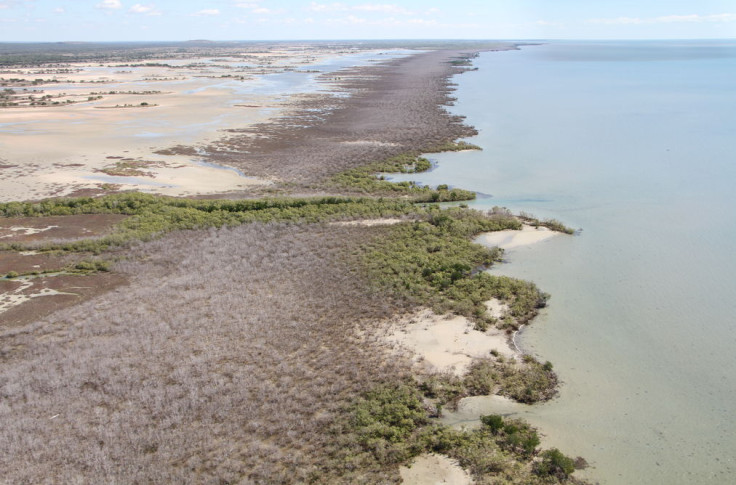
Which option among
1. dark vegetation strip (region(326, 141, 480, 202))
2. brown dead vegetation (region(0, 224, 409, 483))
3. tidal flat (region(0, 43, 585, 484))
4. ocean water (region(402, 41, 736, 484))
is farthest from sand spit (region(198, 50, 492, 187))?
brown dead vegetation (region(0, 224, 409, 483))

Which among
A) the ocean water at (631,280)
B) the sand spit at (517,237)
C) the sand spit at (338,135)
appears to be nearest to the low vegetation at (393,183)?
the sand spit at (338,135)

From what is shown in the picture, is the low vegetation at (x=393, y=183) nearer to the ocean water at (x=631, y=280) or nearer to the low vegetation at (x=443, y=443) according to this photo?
the ocean water at (x=631, y=280)

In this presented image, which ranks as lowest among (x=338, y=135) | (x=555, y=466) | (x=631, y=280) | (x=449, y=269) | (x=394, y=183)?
(x=555, y=466)

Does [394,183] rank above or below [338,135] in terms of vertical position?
below

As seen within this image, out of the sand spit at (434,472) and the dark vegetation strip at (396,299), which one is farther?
the dark vegetation strip at (396,299)

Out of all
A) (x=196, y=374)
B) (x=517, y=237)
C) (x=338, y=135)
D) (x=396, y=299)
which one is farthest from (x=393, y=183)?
(x=196, y=374)

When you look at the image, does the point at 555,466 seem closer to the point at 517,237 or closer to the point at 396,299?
the point at 396,299
